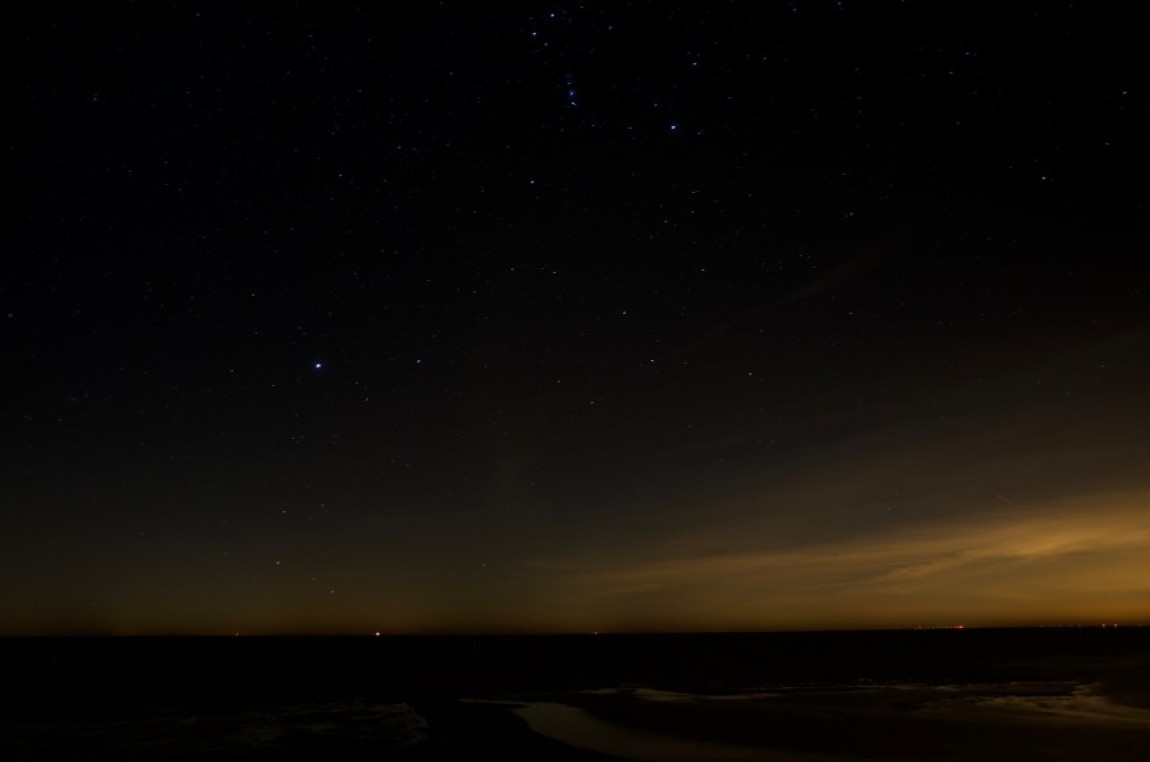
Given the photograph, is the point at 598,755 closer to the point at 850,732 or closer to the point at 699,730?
the point at 699,730

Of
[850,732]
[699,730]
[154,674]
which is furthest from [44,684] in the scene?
[850,732]

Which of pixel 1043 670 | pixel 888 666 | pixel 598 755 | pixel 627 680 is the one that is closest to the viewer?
pixel 598 755

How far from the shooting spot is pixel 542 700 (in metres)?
24.9

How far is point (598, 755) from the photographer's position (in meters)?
15.0

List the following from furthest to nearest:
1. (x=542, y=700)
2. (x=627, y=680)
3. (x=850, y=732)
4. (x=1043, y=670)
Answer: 1. (x=1043, y=670)
2. (x=627, y=680)
3. (x=542, y=700)
4. (x=850, y=732)

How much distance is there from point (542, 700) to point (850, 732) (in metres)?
10.2

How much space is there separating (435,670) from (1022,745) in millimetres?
31109

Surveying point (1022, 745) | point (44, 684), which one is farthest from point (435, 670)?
point (1022, 745)

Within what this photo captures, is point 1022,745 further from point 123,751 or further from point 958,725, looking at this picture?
point 123,751

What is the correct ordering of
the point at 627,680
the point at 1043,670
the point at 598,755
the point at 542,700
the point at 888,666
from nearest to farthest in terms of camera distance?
the point at 598,755 → the point at 542,700 → the point at 627,680 → the point at 1043,670 → the point at 888,666

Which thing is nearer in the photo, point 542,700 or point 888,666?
point 542,700

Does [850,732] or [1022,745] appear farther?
[850,732]

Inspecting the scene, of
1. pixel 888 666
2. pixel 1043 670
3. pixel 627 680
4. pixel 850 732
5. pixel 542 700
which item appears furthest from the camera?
pixel 888 666

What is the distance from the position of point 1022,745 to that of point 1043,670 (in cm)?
2449
